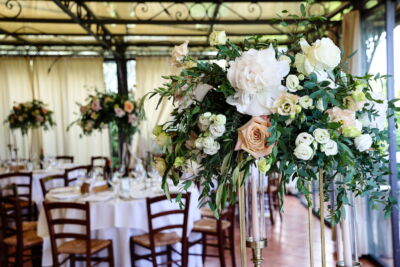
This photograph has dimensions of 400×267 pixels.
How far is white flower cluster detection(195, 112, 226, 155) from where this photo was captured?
1.03 metres

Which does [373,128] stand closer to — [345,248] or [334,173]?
[334,173]

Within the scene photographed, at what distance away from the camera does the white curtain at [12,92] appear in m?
7.88

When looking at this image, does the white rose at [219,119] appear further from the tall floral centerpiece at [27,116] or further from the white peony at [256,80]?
the tall floral centerpiece at [27,116]

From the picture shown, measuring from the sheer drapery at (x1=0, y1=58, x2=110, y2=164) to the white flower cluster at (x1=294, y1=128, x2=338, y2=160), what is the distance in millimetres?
7349

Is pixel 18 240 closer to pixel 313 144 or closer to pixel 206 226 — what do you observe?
pixel 206 226

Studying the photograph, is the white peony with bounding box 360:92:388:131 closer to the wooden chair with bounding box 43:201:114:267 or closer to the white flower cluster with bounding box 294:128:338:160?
the white flower cluster with bounding box 294:128:338:160

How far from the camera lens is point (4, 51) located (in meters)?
7.84

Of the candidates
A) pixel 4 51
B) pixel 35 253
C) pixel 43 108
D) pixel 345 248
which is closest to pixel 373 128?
pixel 345 248

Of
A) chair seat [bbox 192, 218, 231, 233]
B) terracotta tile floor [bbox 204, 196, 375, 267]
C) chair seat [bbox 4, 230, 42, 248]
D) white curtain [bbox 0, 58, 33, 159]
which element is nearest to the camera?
chair seat [bbox 4, 230, 42, 248]

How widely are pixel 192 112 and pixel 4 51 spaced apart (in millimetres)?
8063

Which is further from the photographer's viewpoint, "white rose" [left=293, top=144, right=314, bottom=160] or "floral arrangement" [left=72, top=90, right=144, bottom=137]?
"floral arrangement" [left=72, top=90, right=144, bottom=137]

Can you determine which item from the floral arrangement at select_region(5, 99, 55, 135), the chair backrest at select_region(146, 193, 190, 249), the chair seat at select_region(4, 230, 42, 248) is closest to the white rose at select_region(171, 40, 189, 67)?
the chair backrest at select_region(146, 193, 190, 249)

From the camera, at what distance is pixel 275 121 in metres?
1.02

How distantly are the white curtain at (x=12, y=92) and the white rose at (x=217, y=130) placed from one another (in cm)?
783
